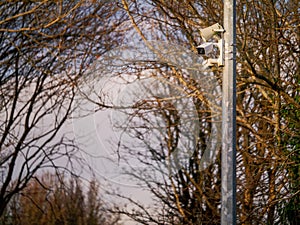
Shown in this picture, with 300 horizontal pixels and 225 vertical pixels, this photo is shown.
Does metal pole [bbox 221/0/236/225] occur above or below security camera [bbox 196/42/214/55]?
below

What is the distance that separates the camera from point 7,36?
5516mm

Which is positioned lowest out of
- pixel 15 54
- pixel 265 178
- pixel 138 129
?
pixel 265 178

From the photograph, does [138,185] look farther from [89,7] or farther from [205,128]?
[89,7]

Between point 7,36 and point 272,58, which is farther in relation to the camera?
point 7,36

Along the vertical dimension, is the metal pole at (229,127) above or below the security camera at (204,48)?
below

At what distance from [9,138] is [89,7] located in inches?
52.1

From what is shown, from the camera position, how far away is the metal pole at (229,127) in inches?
97.8

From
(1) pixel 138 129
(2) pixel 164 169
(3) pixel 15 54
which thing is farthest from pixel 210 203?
(3) pixel 15 54

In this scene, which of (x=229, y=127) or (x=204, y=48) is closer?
(x=229, y=127)

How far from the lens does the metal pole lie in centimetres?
248

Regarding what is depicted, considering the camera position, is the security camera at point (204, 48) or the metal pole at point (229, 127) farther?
the security camera at point (204, 48)

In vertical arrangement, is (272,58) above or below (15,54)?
below

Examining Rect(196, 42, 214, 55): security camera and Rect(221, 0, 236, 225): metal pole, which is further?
Rect(196, 42, 214, 55): security camera

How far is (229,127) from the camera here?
2521mm
